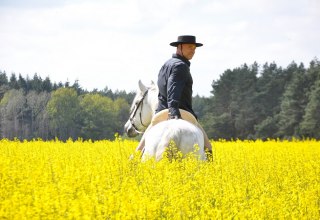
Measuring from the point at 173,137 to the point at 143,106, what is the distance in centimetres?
211

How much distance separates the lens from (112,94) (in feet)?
474

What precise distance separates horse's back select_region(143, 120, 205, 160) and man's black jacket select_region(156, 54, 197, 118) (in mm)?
191

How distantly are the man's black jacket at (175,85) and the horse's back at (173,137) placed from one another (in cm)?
19

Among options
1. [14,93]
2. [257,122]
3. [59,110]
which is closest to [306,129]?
[257,122]

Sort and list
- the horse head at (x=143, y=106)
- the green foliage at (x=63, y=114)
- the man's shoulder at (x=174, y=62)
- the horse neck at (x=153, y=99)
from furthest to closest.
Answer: the green foliage at (x=63, y=114) < the horse head at (x=143, y=106) < the horse neck at (x=153, y=99) < the man's shoulder at (x=174, y=62)

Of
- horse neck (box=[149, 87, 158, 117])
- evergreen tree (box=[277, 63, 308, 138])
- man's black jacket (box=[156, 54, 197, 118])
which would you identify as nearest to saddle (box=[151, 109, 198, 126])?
man's black jacket (box=[156, 54, 197, 118])

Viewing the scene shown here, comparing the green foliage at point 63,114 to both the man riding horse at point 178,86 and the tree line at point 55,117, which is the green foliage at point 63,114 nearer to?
the tree line at point 55,117

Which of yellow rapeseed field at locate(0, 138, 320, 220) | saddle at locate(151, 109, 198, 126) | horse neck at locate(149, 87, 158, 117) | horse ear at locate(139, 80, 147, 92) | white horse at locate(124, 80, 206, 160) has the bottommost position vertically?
yellow rapeseed field at locate(0, 138, 320, 220)

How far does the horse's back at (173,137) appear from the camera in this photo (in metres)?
6.00

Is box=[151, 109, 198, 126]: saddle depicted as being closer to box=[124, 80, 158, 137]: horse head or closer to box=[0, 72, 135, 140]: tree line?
box=[124, 80, 158, 137]: horse head

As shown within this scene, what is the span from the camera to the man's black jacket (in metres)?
6.21

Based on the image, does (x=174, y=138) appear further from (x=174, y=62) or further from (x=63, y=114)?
(x=63, y=114)

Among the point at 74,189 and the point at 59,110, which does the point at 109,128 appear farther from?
the point at 74,189

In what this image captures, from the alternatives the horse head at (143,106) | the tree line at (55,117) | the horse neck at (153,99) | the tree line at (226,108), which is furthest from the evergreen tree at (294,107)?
the horse neck at (153,99)
